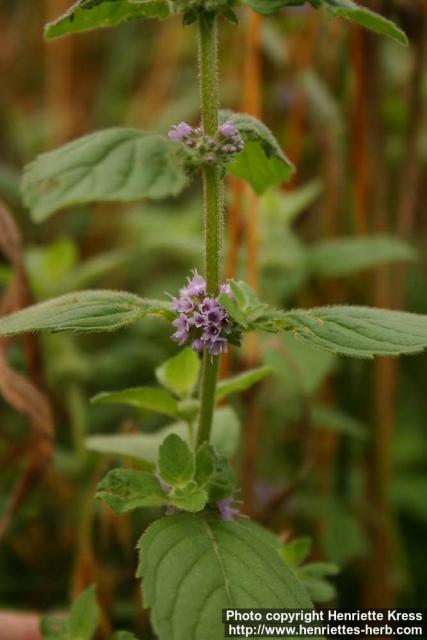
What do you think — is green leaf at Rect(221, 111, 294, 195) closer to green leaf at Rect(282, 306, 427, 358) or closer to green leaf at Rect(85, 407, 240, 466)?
green leaf at Rect(282, 306, 427, 358)

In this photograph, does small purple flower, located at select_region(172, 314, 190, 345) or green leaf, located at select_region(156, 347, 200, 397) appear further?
green leaf, located at select_region(156, 347, 200, 397)

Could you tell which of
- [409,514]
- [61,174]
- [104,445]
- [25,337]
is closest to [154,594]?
[104,445]

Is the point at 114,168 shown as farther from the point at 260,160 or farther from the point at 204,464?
the point at 204,464

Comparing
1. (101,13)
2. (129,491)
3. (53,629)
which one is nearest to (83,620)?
(53,629)

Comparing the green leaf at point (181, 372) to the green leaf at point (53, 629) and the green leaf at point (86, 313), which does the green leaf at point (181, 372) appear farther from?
the green leaf at point (53, 629)

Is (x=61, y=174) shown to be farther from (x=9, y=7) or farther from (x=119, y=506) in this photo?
(x=9, y=7)

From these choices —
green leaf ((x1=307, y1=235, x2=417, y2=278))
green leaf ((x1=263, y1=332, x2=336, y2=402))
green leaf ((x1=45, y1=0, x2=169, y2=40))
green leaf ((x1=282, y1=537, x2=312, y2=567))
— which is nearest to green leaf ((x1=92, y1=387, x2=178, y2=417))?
green leaf ((x1=282, y1=537, x2=312, y2=567))
